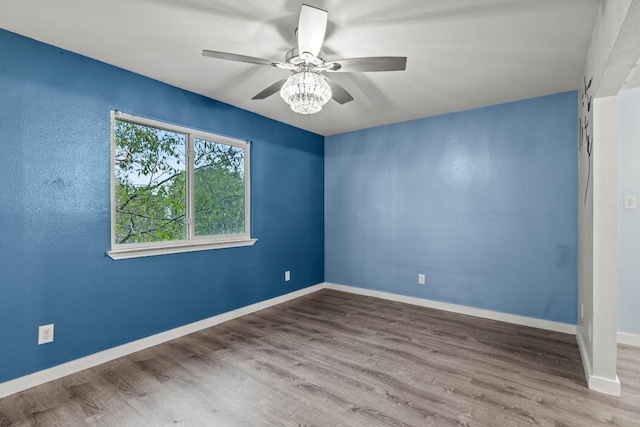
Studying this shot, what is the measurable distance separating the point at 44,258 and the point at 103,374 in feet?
3.12

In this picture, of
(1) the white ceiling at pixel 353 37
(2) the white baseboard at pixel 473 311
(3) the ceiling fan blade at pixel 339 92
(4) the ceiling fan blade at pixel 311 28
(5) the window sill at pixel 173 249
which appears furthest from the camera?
(2) the white baseboard at pixel 473 311

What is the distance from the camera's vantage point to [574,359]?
2.47 meters

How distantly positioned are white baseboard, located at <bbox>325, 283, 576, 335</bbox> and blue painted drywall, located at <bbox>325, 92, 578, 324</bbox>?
59 millimetres

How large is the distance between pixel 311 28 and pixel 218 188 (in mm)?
2125

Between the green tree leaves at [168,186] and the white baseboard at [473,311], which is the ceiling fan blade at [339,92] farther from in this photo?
the white baseboard at [473,311]

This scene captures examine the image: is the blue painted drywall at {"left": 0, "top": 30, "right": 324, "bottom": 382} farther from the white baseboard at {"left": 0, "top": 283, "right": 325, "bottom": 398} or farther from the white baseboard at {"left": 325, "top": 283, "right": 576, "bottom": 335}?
the white baseboard at {"left": 325, "top": 283, "right": 576, "bottom": 335}

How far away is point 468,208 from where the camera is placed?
3.60 m

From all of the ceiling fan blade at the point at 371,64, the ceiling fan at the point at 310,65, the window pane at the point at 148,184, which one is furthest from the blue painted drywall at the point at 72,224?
the ceiling fan blade at the point at 371,64

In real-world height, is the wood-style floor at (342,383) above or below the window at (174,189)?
below

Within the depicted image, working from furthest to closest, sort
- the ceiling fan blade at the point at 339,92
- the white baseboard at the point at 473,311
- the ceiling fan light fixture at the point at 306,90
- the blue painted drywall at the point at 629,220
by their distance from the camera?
the white baseboard at the point at 473,311, the blue painted drywall at the point at 629,220, the ceiling fan blade at the point at 339,92, the ceiling fan light fixture at the point at 306,90

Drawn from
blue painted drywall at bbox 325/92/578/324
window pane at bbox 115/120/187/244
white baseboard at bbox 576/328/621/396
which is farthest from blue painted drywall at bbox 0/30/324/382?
white baseboard at bbox 576/328/621/396

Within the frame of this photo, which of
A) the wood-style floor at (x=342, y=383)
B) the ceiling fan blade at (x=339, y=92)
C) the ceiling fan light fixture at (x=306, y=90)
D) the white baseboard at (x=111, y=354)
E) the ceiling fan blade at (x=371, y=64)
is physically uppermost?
the ceiling fan blade at (x=339, y=92)

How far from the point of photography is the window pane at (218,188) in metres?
3.20

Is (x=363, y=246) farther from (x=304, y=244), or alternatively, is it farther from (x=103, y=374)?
(x=103, y=374)
